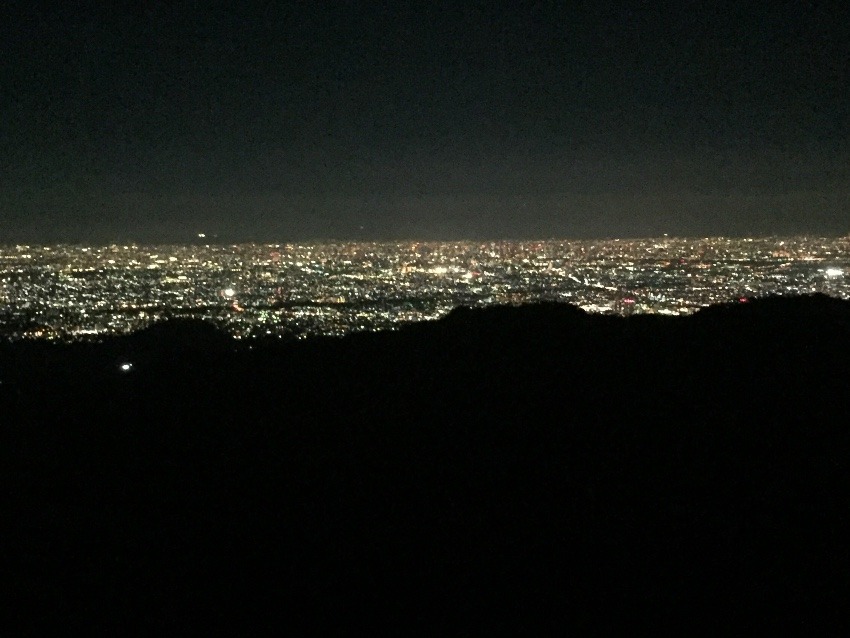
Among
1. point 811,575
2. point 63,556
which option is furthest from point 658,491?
point 63,556

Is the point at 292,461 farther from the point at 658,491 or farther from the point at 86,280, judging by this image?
the point at 86,280

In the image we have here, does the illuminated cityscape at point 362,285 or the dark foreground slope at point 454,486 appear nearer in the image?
the dark foreground slope at point 454,486

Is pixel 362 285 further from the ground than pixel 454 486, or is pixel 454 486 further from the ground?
pixel 362 285

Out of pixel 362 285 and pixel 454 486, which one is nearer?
pixel 454 486

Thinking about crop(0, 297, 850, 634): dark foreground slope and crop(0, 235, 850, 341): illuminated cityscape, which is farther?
crop(0, 235, 850, 341): illuminated cityscape
